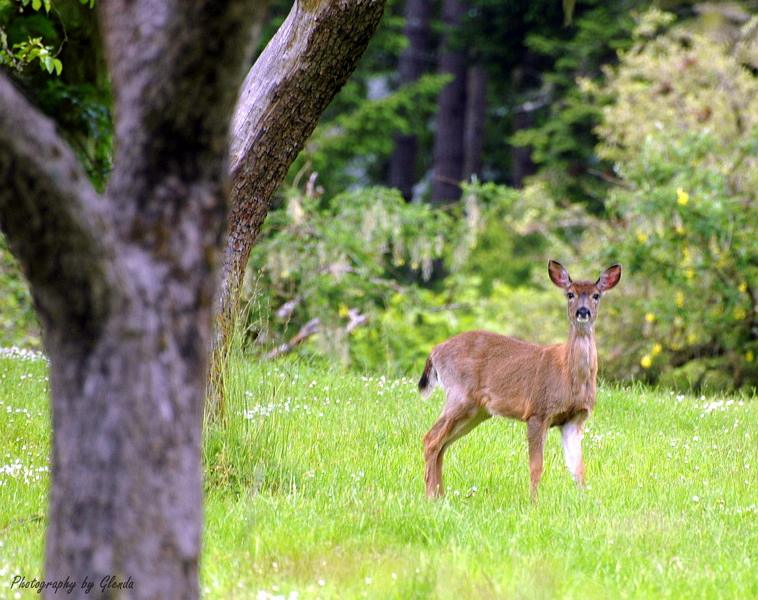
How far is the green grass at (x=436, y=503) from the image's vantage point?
4895 mm

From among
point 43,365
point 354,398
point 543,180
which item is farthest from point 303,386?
point 543,180

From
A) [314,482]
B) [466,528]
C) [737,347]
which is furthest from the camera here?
[737,347]

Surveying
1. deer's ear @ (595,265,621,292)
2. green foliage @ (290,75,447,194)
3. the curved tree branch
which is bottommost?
deer's ear @ (595,265,621,292)

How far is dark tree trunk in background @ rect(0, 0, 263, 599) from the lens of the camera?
10.9 feet

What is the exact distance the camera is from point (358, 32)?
6703 mm

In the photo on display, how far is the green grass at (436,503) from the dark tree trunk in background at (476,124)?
56.6 feet

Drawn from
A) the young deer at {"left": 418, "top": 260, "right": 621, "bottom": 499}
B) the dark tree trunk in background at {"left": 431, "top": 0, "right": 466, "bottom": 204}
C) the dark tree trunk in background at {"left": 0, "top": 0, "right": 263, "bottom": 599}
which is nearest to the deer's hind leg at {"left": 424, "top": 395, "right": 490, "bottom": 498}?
the young deer at {"left": 418, "top": 260, "right": 621, "bottom": 499}

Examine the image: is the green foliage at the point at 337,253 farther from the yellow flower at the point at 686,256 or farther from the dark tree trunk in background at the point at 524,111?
the dark tree trunk in background at the point at 524,111

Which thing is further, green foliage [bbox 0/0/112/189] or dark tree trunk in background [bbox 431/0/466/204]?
dark tree trunk in background [bbox 431/0/466/204]

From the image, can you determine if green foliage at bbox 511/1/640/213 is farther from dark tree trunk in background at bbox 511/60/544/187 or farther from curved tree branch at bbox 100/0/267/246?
curved tree branch at bbox 100/0/267/246

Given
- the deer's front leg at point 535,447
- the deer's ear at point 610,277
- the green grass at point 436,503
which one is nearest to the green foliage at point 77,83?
the green grass at point 436,503

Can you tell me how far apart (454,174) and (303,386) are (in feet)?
54.2

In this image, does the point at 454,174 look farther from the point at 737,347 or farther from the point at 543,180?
the point at 737,347

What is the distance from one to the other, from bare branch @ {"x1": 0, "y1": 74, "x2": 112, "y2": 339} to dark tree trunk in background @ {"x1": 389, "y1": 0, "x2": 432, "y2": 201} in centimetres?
2291
